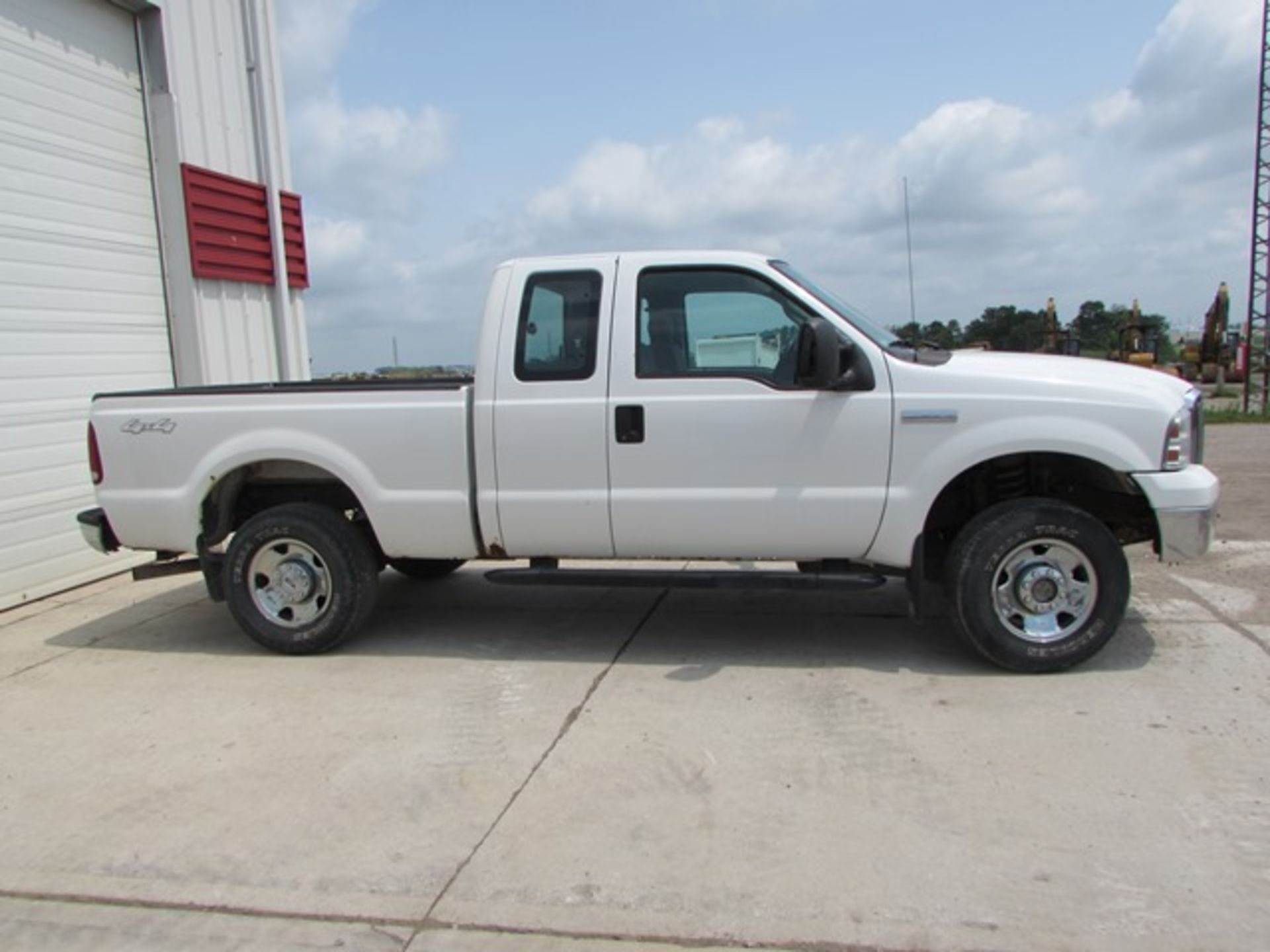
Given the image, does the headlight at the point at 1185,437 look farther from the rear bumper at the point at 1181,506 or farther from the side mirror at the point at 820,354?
the side mirror at the point at 820,354

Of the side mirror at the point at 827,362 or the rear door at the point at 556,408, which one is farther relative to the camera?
the rear door at the point at 556,408

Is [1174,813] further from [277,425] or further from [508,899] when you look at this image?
[277,425]

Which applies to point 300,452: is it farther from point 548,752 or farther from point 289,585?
point 548,752

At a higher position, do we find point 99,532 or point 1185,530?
point 99,532

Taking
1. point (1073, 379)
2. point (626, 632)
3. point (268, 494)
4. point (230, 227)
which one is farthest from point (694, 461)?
point (230, 227)

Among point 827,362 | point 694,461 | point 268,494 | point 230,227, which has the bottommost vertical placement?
point 268,494

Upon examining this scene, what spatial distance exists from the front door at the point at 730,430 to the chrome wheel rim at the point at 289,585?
176 centimetres

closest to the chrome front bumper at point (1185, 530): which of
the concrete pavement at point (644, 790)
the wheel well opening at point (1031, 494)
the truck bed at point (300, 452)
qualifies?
the wheel well opening at point (1031, 494)

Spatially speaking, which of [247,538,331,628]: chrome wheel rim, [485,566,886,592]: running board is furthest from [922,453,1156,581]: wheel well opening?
[247,538,331,628]: chrome wheel rim

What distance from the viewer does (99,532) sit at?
5.51 metres

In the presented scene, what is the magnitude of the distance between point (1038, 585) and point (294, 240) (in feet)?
28.3

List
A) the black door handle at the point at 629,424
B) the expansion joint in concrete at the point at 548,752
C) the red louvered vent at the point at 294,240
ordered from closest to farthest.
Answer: the expansion joint in concrete at the point at 548,752 → the black door handle at the point at 629,424 → the red louvered vent at the point at 294,240

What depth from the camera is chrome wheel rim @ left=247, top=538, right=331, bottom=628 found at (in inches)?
209

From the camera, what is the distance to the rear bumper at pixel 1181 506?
443 cm
